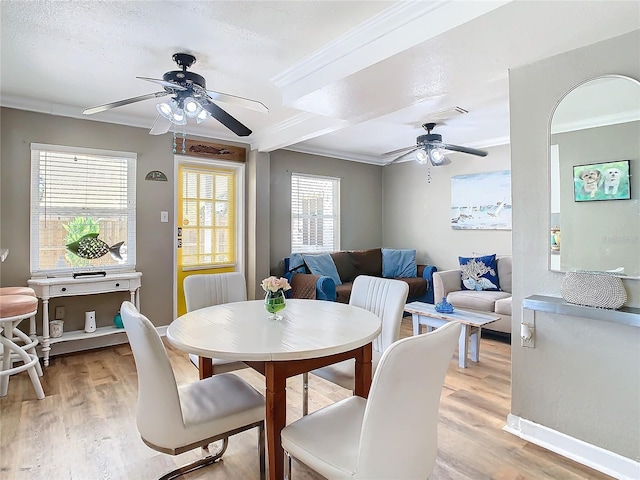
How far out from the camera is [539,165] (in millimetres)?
2152

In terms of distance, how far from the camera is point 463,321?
3285 mm

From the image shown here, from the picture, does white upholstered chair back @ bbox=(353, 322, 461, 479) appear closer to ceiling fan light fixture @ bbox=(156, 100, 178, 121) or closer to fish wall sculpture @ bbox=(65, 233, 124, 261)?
ceiling fan light fixture @ bbox=(156, 100, 178, 121)

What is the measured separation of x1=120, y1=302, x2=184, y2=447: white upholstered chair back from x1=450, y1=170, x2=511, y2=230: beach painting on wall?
463 cm

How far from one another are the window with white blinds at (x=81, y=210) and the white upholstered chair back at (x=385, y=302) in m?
2.82

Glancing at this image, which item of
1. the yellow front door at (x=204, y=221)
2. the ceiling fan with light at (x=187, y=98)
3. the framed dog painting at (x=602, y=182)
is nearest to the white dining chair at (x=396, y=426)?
the framed dog painting at (x=602, y=182)

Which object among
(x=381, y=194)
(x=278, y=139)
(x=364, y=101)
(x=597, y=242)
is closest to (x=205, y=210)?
(x=278, y=139)

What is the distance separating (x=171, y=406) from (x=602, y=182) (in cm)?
234

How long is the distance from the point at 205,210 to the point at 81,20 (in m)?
2.77

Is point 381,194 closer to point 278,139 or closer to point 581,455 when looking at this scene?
point 278,139

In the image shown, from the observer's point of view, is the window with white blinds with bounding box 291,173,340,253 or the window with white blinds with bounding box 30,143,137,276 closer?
the window with white blinds with bounding box 30,143,137,276

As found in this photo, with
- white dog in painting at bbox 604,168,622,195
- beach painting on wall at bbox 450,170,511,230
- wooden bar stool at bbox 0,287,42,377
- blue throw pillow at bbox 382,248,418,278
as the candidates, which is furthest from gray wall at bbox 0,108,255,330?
white dog in painting at bbox 604,168,622,195

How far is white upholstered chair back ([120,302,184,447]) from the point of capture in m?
1.37

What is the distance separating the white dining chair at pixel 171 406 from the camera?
1.39 m

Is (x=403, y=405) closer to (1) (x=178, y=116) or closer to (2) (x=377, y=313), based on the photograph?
(2) (x=377, y=313)
